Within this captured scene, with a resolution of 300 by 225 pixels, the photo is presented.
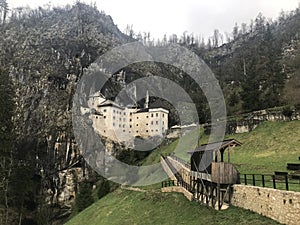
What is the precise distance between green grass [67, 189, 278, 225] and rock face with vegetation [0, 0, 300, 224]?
11498 millimetres

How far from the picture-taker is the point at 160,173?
131ft

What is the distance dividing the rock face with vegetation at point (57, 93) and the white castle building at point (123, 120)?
328 cm

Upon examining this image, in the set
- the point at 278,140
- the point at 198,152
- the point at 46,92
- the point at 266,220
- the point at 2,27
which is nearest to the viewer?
the point at 266,220

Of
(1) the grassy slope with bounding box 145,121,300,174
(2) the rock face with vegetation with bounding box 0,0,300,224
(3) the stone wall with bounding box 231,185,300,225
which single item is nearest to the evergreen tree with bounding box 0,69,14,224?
(2) the rock face with vegetation with bounding box 0,0,300,224

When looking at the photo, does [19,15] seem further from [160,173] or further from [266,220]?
[266,220]

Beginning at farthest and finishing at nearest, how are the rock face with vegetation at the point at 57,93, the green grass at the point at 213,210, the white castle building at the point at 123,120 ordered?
the white castle building at the point at 123,120
the rock face with vegetation at the point at 57,93
the green grass at the point at 213,210

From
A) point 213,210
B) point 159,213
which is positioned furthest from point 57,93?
point 213,210

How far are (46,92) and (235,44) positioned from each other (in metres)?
92.4

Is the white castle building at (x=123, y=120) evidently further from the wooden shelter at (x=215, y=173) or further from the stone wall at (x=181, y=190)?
the wooden shelter at (x=215, y=173)

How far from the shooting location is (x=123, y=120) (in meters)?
82.1

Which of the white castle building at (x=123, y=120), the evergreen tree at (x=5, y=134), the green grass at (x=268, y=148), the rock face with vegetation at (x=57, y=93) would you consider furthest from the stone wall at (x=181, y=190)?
the white castle building at (x=123, y=120)

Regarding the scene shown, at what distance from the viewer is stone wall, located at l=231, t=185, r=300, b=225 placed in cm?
1220

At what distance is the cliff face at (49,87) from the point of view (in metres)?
64.5

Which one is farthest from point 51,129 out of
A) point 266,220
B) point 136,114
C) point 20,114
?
point 266,220
